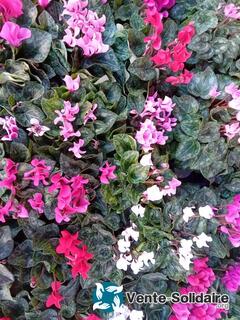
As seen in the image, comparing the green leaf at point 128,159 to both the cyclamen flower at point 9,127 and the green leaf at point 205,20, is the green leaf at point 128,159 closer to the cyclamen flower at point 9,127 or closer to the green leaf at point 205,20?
the cyclamen flower at point 9,127

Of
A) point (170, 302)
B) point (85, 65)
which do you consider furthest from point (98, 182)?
point (170, 302)

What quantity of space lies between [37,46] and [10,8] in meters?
0.12

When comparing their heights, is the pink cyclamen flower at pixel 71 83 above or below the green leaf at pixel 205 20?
below

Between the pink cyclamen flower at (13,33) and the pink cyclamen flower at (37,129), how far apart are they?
0.19m

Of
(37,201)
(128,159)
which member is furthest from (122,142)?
(37,201)

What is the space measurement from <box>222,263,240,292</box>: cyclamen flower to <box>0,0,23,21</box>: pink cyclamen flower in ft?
3.06

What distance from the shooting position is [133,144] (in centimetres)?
120

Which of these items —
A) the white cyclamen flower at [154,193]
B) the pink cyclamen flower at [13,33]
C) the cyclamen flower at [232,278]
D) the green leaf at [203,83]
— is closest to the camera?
the pink cyclamen flower at [13,33]

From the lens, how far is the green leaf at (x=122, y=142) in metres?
1.20

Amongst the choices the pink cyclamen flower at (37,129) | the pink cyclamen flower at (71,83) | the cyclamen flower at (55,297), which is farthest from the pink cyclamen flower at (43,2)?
the cyclamen flower at (55,297)

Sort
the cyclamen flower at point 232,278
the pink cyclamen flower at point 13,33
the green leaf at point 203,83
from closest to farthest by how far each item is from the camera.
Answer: the pink cyclamen flower at point 13,33, the green leaf at point 203,83, the cyclamen flower at point 232,278

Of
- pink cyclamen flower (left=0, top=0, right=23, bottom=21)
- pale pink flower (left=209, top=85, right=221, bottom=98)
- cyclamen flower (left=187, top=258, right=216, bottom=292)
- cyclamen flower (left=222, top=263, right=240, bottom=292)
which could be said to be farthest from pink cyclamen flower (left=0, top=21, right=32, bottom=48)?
cyclamen flower (left=222, top=263, right=240, bottom=292)

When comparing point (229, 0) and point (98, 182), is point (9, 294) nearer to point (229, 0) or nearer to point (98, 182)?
point (98, 182)

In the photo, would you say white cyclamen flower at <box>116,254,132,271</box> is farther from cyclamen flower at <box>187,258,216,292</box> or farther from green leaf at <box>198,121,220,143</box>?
green leaf at <box>198,121,220,143</box>
